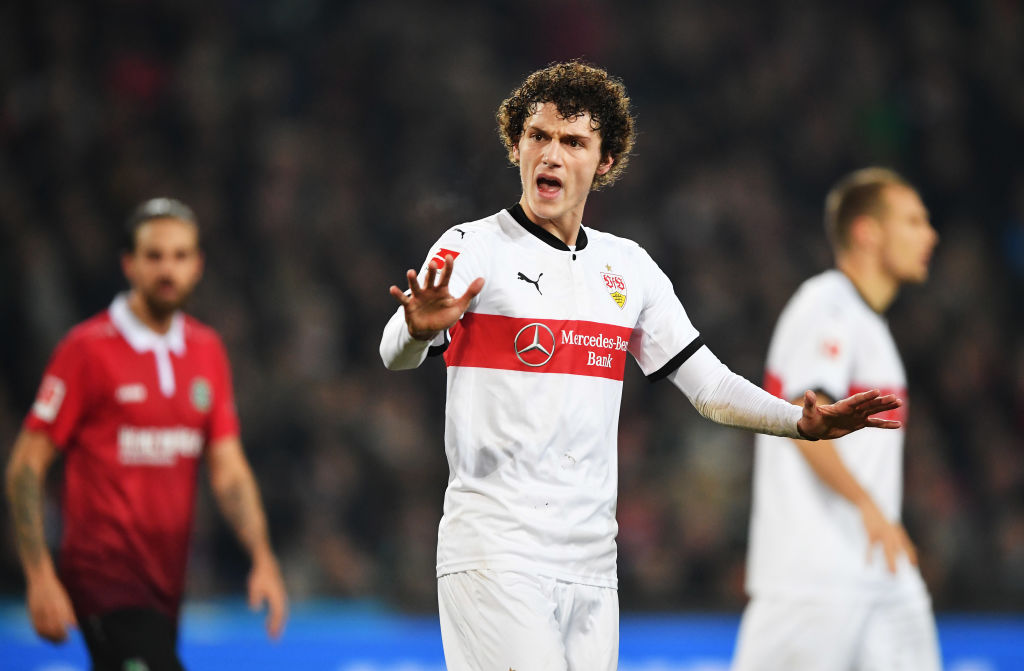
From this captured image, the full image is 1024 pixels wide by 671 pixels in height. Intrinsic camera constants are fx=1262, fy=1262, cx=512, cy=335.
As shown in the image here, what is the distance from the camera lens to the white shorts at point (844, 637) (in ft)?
16.7

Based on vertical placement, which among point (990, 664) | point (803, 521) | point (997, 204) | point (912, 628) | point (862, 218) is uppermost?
point (997, 204)

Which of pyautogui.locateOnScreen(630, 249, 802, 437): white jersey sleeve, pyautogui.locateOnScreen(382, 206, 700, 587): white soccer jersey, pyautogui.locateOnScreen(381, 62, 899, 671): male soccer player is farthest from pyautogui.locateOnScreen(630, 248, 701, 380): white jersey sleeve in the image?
pyautogui.locateOnScreen(382, 206, 700, 587): white soccer jersey

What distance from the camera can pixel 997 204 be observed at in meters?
11.8

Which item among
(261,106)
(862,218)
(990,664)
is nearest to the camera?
(862,218)

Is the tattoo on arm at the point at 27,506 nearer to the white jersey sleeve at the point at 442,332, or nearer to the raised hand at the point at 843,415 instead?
the white jersey sleeve at the point at 442,332

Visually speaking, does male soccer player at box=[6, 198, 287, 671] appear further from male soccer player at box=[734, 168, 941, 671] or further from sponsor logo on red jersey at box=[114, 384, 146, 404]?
male soccer player at box=[734, 168, 941, 671]

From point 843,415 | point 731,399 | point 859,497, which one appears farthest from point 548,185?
point 859,497

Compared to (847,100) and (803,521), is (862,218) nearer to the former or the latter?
(803,521)

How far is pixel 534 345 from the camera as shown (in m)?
3.44

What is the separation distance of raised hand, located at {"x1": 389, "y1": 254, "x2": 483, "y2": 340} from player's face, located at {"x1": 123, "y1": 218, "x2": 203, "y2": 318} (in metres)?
2.45

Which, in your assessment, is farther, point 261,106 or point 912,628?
point 261,106

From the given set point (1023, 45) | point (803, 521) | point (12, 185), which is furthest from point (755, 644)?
point (1023, 45)

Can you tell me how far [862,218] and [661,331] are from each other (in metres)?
2.23

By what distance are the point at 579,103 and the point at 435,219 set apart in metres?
4.48
